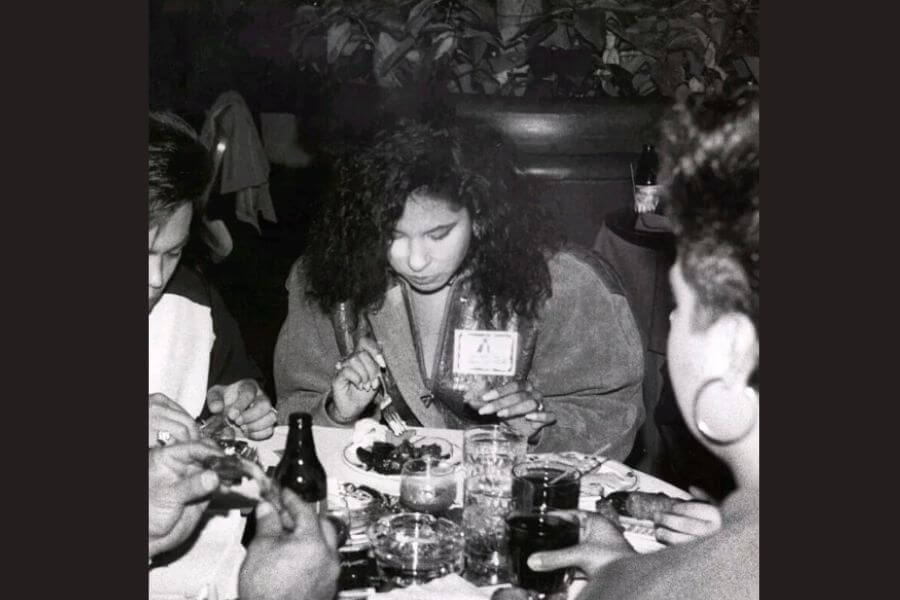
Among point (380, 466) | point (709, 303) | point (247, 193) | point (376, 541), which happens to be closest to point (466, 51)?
point (247, 193)

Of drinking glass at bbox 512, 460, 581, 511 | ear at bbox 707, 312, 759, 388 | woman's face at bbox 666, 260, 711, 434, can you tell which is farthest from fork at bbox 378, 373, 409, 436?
ear at bbox 707, 312, 759, 388

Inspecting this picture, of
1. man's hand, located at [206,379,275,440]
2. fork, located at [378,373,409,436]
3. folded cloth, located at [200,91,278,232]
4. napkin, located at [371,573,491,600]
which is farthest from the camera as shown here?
fork, located at [378,373,409,436]

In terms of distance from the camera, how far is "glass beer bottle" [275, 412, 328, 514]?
5.69 ft

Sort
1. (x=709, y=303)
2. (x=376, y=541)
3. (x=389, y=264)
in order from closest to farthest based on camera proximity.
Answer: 1. (x=376, y=541)
2. (x=709, y=303)
3. (x=389, y=264)

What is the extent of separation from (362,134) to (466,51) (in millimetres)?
266

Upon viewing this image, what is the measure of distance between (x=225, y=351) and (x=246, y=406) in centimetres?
13

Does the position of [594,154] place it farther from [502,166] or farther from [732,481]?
[732,481]

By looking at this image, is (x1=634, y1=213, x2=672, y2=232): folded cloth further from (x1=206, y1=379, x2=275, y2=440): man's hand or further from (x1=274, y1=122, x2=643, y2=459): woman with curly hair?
(x1=206, y1=379, x2=275, y2=440): man's hand

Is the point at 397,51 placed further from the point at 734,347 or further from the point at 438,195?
the point at 734,347

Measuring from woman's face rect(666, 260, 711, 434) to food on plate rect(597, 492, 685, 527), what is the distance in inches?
6.8

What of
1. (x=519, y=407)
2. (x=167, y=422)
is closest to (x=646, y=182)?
(x=519, y=407)

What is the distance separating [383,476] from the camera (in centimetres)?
185

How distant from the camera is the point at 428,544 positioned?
5.28 feet

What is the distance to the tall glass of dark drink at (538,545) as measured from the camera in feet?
5.00
